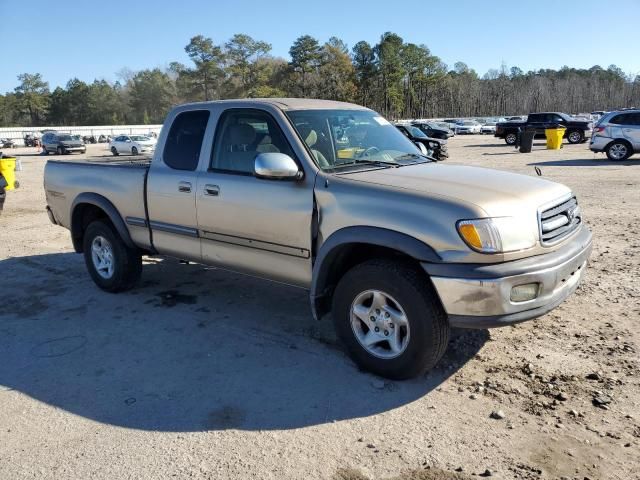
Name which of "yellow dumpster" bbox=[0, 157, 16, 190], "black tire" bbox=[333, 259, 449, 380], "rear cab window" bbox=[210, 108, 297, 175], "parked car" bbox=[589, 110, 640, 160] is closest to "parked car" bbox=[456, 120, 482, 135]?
"parked car" bbox=[589, 110, 640, 160]

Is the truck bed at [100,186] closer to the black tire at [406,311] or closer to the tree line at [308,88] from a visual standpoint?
the black tire at [406,311]

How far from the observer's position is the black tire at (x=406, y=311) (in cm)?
345

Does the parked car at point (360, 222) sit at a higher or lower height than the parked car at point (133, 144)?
lower

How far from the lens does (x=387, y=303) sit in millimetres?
3668

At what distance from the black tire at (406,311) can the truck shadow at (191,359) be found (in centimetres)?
15

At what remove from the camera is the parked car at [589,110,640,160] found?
60.2ft

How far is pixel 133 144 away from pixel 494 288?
116 ft

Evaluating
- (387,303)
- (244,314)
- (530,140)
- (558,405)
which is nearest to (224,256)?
(244,314)

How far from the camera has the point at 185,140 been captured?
502 centimetres

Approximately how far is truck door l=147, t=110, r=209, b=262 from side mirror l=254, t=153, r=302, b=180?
3.58ft

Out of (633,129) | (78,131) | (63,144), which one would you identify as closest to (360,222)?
(633,129)

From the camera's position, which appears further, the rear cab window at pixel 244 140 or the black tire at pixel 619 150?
the black tire at pixel 619 150

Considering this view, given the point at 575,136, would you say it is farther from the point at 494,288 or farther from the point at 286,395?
the point at 286,395

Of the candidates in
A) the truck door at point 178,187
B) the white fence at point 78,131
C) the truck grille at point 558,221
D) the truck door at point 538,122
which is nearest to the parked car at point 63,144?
the white fence at point 78,131
